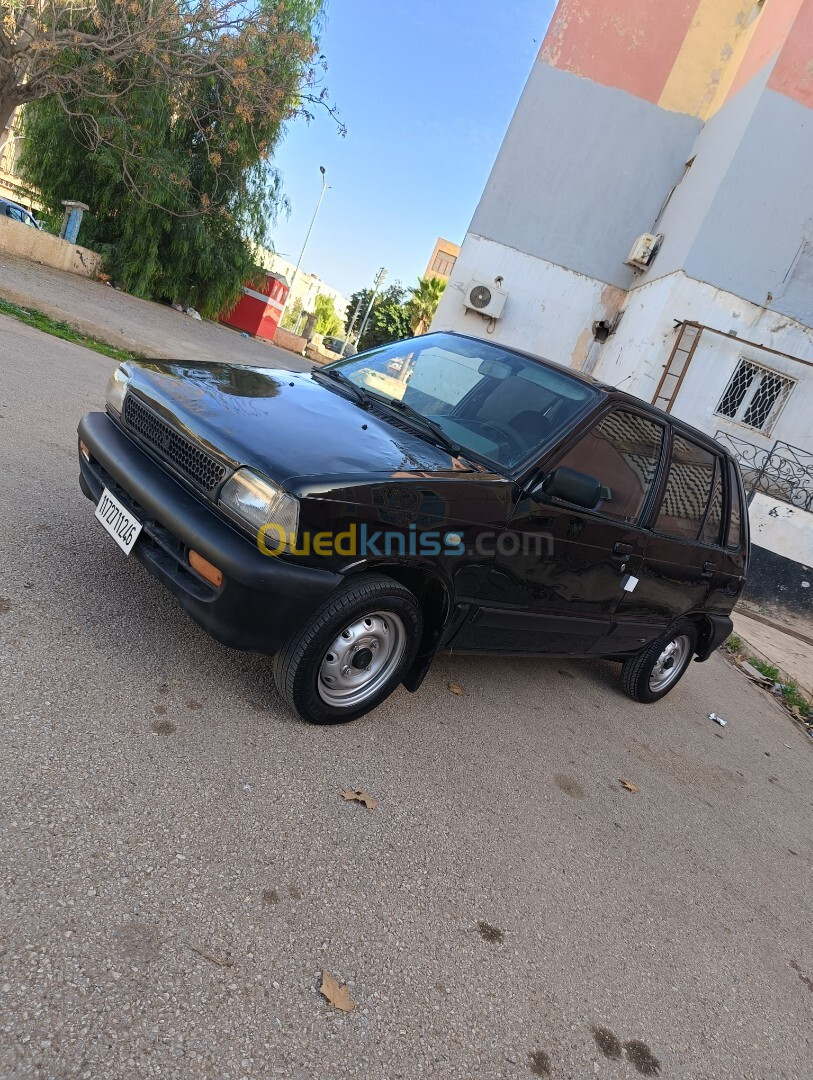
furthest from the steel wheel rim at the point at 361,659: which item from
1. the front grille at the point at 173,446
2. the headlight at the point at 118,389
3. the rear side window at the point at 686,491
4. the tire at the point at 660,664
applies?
the tire at the point at 660,664

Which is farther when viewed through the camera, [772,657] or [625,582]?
[772,657]

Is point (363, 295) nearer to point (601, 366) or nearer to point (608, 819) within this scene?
point (601, 366)

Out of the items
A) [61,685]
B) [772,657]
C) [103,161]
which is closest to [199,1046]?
[61,685]

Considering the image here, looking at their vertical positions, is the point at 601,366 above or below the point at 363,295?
below

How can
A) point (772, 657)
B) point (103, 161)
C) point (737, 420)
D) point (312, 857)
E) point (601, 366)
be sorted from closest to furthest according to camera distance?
point (312, 857)
point (772, 657)
point (737, 420)
point (601, 366)
point (103, 161)

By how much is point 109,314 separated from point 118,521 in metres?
12.8

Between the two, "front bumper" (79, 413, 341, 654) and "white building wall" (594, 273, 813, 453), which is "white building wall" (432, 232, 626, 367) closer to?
"white building wall" (594, 273, 813, 453)

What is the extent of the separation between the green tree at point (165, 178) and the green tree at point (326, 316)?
4920 centimetres

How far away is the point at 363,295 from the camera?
73875 mm

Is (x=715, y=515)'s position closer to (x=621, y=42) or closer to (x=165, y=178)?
(x=621, y=42)

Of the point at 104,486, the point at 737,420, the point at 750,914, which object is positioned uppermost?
the point at 737,420

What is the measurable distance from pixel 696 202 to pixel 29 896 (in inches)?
588

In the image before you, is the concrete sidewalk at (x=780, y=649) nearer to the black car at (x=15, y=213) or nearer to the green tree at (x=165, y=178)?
the green tree at (x=165, y=178)

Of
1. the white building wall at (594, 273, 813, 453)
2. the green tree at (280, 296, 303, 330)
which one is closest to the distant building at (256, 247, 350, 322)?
the green tree at (280, 296, 303, 330)
